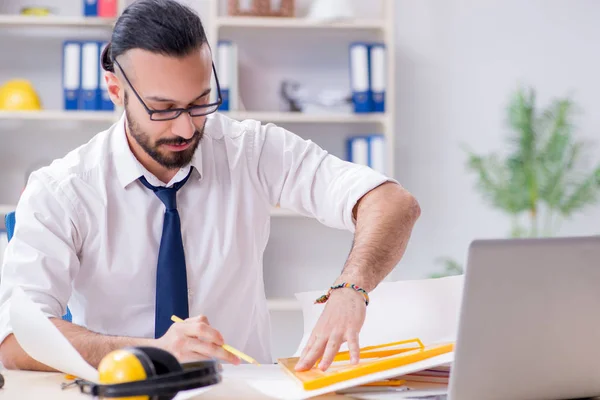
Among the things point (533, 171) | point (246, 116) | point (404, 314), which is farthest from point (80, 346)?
point (533, 171)

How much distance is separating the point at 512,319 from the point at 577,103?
3363 millimetres

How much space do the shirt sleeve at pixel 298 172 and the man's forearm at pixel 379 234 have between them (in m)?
0.11

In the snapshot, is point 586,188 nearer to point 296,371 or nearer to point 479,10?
point 479,10

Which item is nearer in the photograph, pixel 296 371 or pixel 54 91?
pixel 296 371

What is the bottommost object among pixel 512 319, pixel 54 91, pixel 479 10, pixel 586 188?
pixel 586 188

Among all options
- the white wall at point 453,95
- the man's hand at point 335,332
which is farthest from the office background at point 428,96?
the man's hand at point 335,332

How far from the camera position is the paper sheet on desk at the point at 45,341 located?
0.91m

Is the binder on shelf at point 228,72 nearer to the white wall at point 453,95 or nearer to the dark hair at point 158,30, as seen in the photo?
the white wall at point 453,95

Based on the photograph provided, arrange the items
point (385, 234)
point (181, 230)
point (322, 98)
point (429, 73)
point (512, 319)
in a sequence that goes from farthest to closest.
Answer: point (429, 73) → point (322, 98) → point (181, 230) → point (385, 234) → point (512, 319)

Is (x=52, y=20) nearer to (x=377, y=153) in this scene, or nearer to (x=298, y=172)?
(x=377, y=153)

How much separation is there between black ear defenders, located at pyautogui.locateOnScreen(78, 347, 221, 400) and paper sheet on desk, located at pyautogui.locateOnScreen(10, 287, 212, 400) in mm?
53

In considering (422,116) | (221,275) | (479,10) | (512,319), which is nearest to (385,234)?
(221,275)

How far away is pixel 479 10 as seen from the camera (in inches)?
152

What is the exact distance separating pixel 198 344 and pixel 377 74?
8.58 feet
